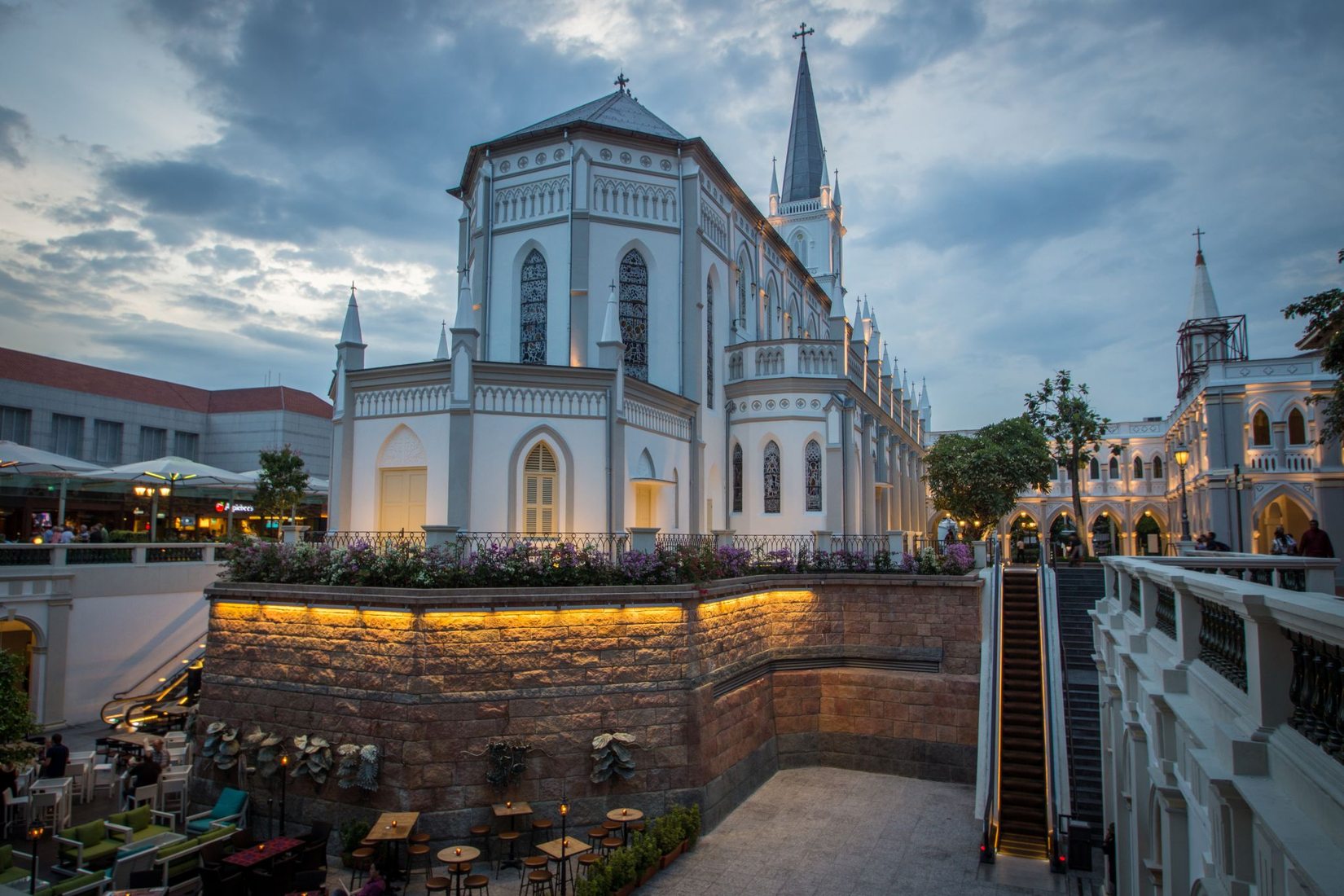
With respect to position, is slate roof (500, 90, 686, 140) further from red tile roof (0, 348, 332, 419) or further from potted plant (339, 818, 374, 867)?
red tile roof (0, 348, 332, 419)

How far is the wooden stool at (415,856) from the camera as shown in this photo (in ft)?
40.9

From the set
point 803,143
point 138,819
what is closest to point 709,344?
point 138,819

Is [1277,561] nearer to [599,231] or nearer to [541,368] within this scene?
[541,368]

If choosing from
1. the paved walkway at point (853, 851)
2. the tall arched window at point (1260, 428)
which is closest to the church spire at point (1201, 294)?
the tall arched window at point (1260, 428)

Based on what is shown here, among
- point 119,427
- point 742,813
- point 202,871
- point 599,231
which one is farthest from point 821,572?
point 119,427

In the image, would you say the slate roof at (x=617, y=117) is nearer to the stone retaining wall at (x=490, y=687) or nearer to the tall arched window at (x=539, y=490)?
the tall arched window at (x=539, y=490)

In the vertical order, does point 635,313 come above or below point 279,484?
above

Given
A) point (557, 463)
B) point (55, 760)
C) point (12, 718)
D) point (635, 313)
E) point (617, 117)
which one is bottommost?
point (55, 760)

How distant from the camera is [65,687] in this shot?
67.8 feet

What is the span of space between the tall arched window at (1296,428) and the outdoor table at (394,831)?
111ft

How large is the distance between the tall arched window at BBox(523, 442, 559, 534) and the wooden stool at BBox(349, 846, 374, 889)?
28.2 ft

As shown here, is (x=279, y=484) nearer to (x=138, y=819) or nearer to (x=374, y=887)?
(x=138, y=819)

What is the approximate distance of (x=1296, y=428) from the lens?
106ft

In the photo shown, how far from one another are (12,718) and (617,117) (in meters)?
21.7
